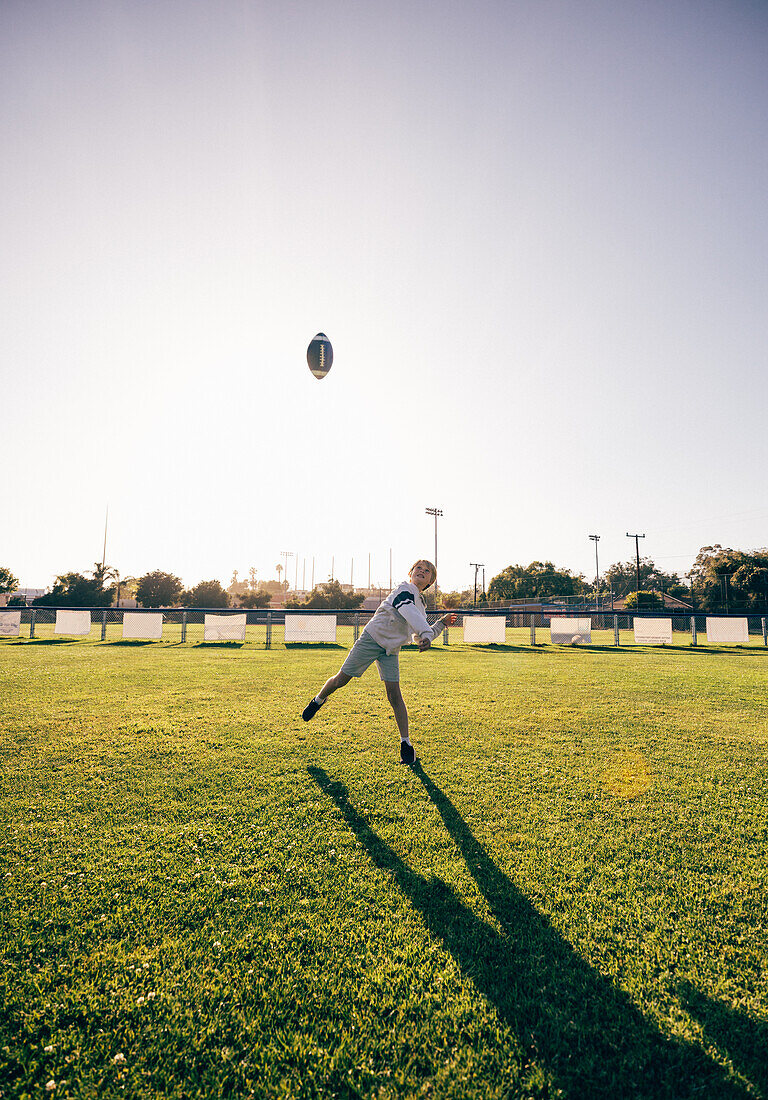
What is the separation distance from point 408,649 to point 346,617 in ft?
46.2

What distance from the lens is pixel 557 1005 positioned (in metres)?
1.99

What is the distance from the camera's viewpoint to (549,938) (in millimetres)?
2377

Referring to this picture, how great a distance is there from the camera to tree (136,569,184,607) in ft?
166

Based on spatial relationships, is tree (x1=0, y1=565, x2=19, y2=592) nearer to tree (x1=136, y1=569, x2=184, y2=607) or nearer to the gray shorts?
tree (x1=136, y1=569, x2=184, y2=607)

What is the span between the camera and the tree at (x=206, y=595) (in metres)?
47.8

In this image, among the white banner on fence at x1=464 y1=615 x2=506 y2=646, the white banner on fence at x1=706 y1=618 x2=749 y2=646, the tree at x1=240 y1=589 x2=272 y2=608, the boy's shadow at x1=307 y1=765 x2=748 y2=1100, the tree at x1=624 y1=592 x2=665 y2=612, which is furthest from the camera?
the tree at x1=240 y1=589 x2=272 y2=608

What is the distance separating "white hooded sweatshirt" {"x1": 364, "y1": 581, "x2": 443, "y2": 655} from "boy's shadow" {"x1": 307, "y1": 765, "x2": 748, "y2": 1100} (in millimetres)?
2448

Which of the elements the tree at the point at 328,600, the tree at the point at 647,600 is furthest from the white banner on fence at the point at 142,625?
the tree at the point at 647,600

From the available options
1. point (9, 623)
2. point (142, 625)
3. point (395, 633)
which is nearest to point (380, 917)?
point (395, 633)

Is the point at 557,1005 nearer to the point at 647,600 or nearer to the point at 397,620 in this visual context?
the point at 397,620

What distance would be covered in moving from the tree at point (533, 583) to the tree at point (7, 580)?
187 feet

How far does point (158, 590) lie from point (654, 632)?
146 feet

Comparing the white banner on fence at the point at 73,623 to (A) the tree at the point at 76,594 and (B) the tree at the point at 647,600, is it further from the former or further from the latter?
(B) the tree at the point at 647,600

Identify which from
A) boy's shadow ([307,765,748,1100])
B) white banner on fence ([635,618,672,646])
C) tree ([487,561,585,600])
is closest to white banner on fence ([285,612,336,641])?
white banner on fence ([635,618,672,646])
